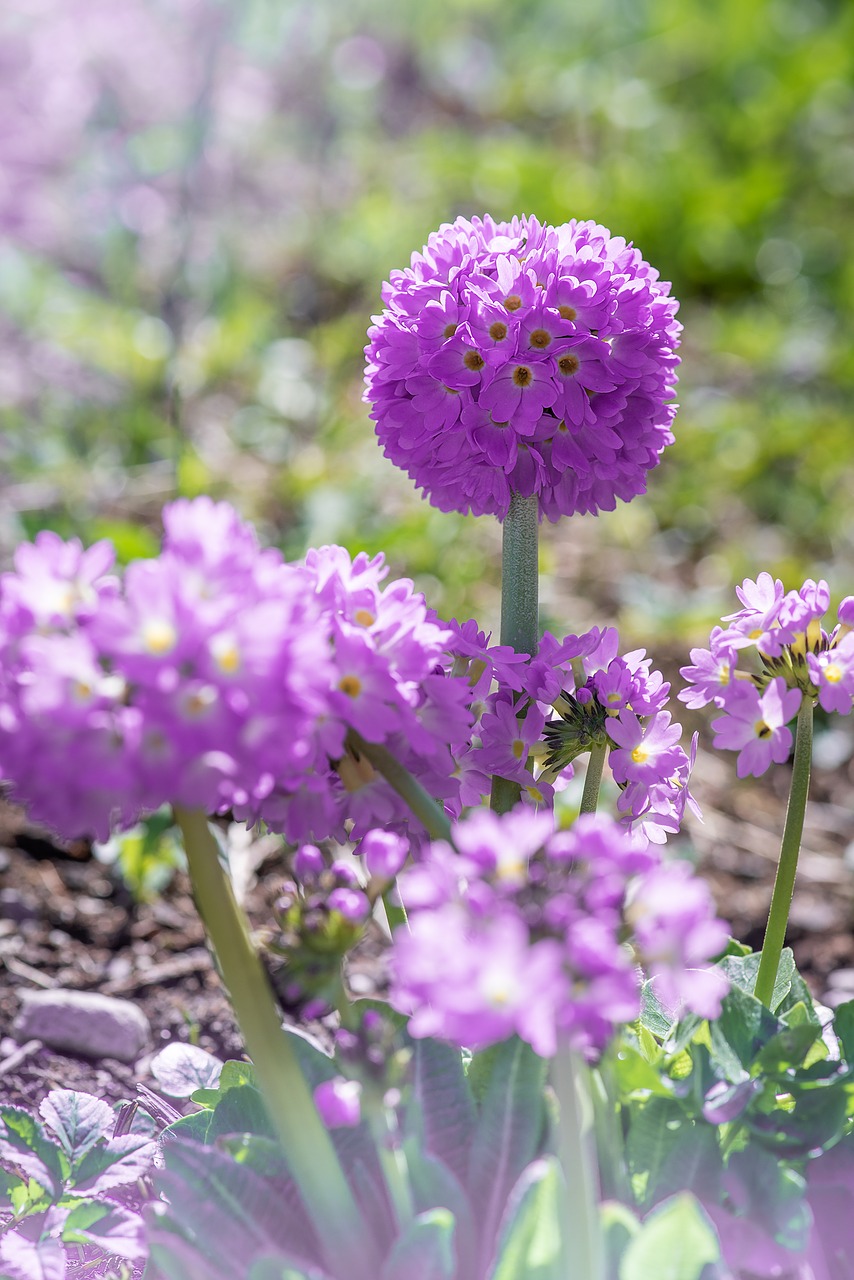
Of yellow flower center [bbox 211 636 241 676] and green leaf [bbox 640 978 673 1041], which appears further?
green leaf [bbox 640 978 673 1041]

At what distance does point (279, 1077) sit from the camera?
1107 millimetres

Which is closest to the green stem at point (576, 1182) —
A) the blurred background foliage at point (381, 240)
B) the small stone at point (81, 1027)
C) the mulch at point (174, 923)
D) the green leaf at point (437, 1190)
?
the green leaf at point (437, 1190)

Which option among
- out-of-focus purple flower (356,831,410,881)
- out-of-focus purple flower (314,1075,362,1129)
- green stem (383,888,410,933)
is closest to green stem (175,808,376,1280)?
out-of-focus purple flower (314,1075,362,1129)

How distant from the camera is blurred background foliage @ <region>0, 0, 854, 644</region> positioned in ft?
11.6

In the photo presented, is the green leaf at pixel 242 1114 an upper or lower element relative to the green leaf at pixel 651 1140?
upper

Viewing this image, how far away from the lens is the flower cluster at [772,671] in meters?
Result: 1.28

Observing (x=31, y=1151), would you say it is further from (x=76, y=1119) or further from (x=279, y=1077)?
(x=279, y=1077)

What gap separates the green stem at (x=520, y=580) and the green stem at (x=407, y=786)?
267 mm

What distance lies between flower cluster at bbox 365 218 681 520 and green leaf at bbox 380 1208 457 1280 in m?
0.70

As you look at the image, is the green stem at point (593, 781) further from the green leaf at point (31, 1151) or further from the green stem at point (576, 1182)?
the green leaf at point (31, 1151)

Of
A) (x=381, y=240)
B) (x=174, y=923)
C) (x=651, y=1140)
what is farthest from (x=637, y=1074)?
(x=381, y=240)

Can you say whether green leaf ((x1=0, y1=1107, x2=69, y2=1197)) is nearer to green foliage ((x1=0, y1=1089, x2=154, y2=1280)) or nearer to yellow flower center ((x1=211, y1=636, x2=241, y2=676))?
green foliage ((x1=0, y1=1089, x2=154, y2=1280))

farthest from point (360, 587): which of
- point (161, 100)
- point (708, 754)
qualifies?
point (161, 100)

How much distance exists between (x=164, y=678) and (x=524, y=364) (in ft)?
1.84
